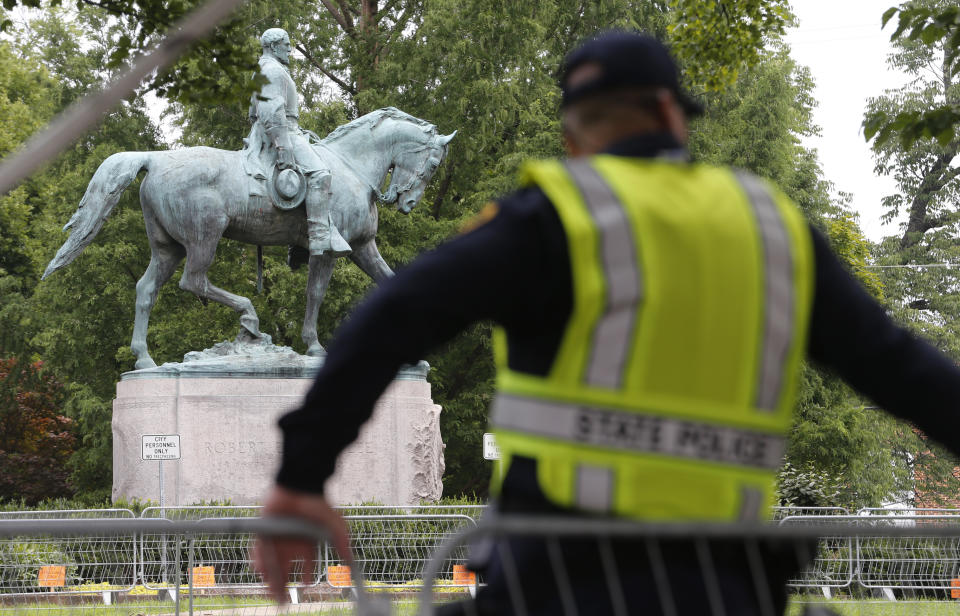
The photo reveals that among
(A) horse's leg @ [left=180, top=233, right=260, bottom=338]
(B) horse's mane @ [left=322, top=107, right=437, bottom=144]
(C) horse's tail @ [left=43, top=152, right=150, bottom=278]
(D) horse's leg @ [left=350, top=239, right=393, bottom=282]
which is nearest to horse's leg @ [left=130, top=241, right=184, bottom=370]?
(A) horse's leg @ [left=180, top=233, right=260, bottom=338]

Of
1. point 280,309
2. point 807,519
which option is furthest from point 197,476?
point 280,309

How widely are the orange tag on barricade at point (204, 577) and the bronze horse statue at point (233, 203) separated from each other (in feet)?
16.8

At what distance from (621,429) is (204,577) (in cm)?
927

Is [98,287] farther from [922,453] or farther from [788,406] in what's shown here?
[788,406]

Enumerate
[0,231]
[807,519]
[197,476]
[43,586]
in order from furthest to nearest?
[0,231], [197,476], [807,519], [43,586]

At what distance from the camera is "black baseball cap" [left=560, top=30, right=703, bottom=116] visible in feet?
6.99

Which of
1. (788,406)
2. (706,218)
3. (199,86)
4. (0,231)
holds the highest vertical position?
(0,231)

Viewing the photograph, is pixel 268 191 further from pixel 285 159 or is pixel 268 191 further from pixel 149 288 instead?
pixel 149 288

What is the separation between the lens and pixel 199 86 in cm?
811

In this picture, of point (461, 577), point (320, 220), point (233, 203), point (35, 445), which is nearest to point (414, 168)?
point (320, 220)

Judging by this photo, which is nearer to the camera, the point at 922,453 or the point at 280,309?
the point at 280,309

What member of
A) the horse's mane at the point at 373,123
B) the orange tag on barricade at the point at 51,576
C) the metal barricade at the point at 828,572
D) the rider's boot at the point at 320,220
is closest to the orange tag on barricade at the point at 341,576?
the orange tag on barricade at the point at 51,576

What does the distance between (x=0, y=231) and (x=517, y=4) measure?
14809mm

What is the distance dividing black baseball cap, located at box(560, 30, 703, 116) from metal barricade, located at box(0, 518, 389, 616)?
0.80m
